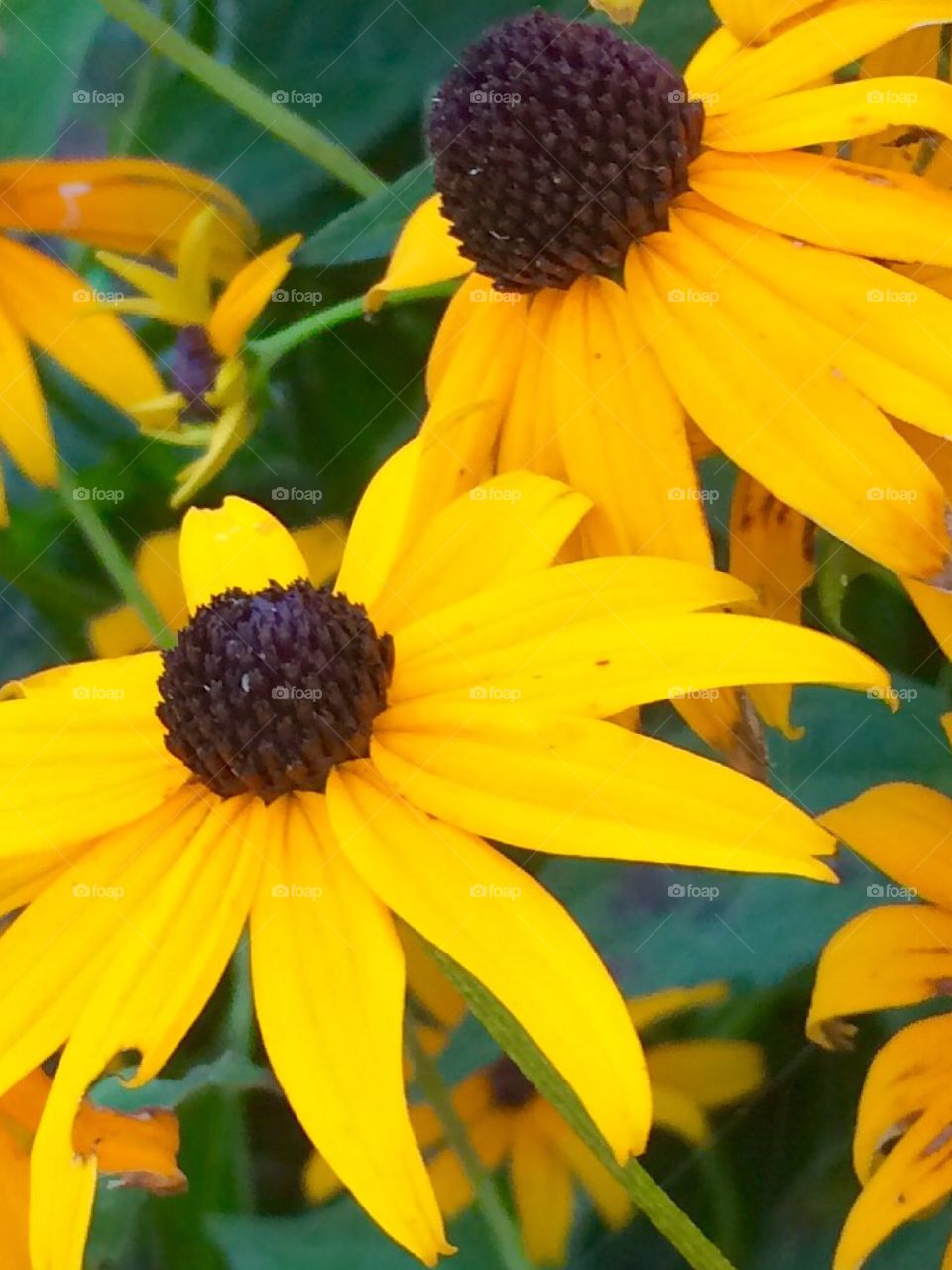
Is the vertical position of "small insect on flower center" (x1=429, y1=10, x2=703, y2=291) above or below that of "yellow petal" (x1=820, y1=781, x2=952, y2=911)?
above

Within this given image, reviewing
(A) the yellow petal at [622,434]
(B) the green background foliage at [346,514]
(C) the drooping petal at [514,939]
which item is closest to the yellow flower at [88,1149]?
(B) the green background foliage at [346,514]

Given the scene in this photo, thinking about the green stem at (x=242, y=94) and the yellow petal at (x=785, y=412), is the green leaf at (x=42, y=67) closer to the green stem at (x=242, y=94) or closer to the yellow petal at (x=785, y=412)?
the green stem at (x=242, y=94)

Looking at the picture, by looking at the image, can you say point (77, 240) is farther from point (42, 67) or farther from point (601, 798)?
point (601, 798)

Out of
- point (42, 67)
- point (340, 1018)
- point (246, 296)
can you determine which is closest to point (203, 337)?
point (246, 296)

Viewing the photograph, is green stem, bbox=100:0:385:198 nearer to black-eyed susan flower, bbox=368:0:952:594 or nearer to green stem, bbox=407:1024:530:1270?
black-eyed susan flower, bbox=368:0:952:594

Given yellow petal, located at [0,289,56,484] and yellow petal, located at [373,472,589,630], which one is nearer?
yellow petal, located at [373,472,589,630]

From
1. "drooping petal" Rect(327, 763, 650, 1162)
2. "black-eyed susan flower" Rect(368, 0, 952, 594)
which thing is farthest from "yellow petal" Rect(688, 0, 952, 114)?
"drooping petal" Rect(327, 763, 650, 1162)

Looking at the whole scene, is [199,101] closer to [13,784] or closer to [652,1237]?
[13,784]

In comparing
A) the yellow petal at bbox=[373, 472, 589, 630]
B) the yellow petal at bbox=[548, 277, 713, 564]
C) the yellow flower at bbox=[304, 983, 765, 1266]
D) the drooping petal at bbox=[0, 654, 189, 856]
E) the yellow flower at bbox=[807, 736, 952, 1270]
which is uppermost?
the yellow petal at bbox=[548, 277, 713, 564]
